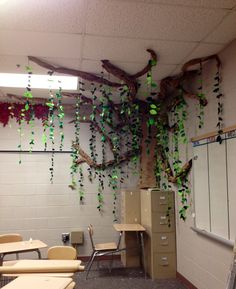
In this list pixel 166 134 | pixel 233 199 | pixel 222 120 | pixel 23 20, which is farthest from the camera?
pixel 166 134

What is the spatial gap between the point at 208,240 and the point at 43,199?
10.1 ft

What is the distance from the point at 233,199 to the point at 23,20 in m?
2.61

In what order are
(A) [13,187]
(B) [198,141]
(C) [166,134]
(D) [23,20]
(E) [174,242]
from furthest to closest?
(A) [13,187], (C) [166,134], (E) [174,242], (B) [198,141], (D) [23,20]

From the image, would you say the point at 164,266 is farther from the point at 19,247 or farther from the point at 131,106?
the point at 131,106

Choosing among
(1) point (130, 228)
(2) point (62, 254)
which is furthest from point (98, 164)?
(2) point (62, 254)

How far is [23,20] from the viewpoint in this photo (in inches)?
97.1

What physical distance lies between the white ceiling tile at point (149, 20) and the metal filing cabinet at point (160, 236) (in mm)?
2457

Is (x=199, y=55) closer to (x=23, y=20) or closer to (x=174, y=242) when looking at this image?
(x=23, y=20)

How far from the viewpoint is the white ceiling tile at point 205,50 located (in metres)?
3.02

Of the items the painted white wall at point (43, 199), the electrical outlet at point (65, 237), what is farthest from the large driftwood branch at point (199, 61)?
the electrical outlet at point (65, 237)

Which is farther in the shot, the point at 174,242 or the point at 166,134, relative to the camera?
the point at 166,134

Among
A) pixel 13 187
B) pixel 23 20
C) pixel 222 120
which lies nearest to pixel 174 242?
pixel 222 120

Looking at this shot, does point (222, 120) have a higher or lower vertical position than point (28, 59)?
lower

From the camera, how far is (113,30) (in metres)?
2.67
